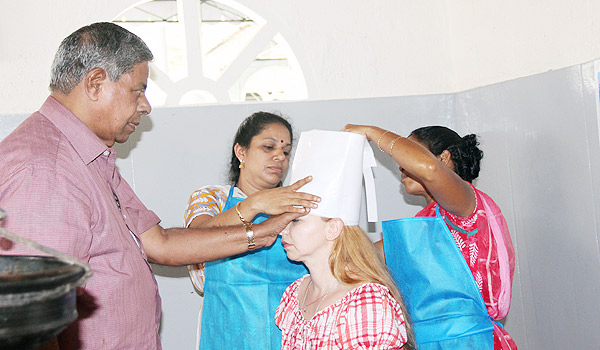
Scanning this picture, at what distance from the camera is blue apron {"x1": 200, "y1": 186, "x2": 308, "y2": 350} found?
2404 millimetres

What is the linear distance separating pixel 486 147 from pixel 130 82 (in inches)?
72.6

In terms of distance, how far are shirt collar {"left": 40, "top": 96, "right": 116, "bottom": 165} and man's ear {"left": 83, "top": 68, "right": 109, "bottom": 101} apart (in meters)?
0.08

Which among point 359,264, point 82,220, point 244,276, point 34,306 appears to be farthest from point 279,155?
point 34,306

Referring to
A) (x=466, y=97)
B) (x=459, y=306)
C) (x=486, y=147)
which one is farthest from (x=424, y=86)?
(x=459, y=306)

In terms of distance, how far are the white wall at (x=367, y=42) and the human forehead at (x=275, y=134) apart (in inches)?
26.7

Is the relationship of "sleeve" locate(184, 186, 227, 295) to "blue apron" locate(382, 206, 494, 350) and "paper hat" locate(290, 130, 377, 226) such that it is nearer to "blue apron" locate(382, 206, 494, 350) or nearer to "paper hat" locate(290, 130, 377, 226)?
"paper hat" locate(290, 130, 377, 226)

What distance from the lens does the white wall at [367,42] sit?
9.55 feet

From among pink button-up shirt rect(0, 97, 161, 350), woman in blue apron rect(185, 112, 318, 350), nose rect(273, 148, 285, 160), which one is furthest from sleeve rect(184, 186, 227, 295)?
pink button-up shirt rect(0, 97, 161, 350)

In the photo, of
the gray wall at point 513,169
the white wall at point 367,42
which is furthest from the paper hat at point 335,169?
the white wall at point 367,42

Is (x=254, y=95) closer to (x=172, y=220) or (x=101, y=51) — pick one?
(x=172, y=220)

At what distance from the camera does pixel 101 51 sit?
1.74 meters

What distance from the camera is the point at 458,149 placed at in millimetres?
2439

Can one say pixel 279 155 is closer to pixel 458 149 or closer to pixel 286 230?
pixel 286 230

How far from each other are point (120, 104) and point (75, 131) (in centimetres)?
17
